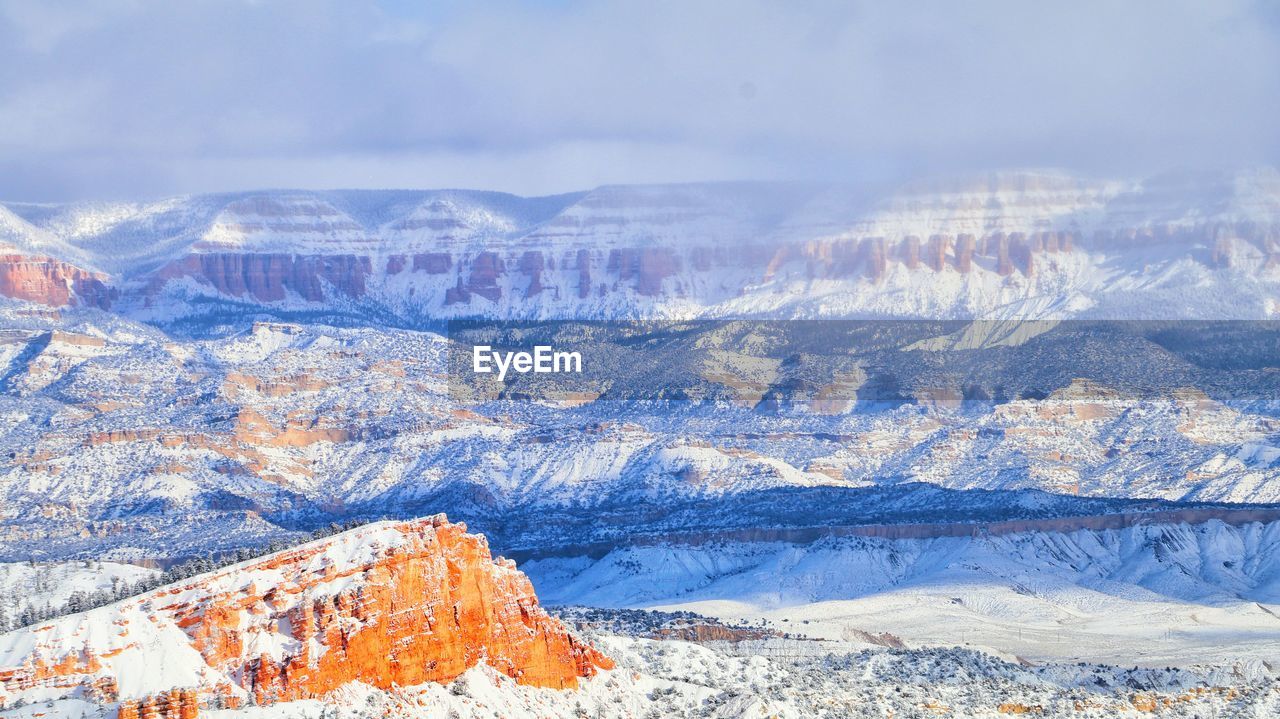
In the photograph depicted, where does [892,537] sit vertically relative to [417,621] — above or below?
below

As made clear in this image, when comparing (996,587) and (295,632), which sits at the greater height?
(295,632)

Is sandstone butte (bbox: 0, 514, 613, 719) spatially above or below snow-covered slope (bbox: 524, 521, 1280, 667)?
above

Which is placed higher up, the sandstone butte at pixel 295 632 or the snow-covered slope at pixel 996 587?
the sandstone butte at pixel 295 632

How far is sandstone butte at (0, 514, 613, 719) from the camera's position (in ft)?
271

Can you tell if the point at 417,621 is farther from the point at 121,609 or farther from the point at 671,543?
the point at 671,543

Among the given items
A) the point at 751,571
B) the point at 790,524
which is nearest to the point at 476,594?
the point at 751,571

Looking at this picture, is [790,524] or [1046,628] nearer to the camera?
[1046,628]

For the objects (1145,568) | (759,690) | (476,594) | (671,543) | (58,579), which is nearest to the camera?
(476,594)

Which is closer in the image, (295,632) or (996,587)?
(295,632)

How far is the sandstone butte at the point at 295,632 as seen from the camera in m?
82.5

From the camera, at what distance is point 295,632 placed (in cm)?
8538

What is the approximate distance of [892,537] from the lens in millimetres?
179375

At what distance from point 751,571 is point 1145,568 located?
89.5 feet

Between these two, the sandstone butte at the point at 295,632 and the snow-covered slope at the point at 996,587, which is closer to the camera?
the sandstone butte at the point at 295,632
